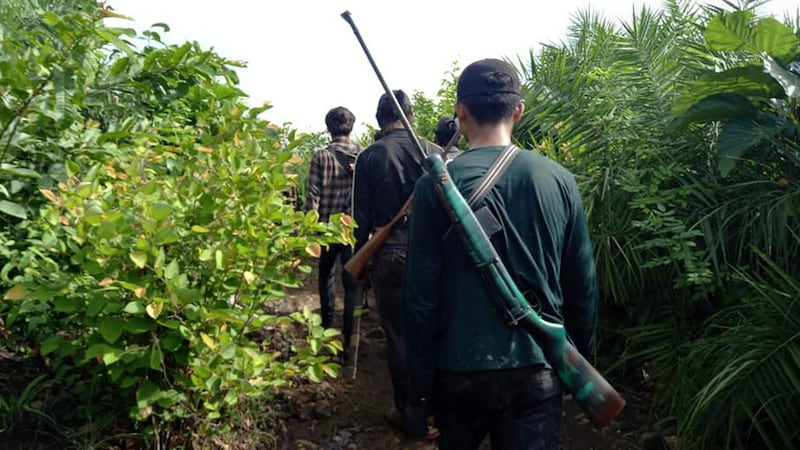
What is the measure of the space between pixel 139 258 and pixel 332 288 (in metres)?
2.84

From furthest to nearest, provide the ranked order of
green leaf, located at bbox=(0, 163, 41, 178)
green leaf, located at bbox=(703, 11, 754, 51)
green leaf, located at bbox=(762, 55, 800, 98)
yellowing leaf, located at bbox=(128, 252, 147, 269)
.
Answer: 1. green leaf, located at bbox=(703, 11, 754, 51)
2. green leaf, located at bbox=(762, 55, 800, 98)
3. green leaf, located at bbox=(0, 163, 41, 178)
4. yellowing leaf, located at bbox=(128, 252, 147, 269)

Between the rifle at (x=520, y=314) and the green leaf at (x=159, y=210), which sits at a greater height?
the green leaf at (x=159, y=210)

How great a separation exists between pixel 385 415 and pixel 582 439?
3.74 feet

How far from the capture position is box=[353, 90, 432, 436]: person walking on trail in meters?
3.82

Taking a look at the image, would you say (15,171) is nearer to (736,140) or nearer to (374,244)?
(374,244)

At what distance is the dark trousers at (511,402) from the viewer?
2.12m

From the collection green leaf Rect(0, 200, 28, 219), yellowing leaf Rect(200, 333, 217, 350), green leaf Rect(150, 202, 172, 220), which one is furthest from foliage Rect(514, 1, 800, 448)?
green leaf Rect(0, 200, 28, 219)

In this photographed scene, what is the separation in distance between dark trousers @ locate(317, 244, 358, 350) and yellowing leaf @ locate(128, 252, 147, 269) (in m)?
2.44

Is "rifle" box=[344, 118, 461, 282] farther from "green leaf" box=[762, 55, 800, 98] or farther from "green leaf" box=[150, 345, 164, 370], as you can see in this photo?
"green leaf" box=[762, 55, 800, 98]

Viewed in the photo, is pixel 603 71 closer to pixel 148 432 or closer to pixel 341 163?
pixel 341 163

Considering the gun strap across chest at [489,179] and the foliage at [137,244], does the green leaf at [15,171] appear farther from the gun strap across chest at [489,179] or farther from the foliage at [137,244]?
the gun strap across chest at [489,179]

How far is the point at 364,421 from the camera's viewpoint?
418cm

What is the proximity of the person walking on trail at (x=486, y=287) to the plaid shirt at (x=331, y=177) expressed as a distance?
3.03 m

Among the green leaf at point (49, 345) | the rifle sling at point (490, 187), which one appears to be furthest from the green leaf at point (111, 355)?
the rifle sling at point (490, 187)
